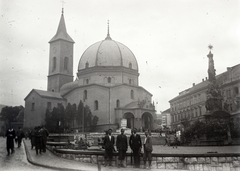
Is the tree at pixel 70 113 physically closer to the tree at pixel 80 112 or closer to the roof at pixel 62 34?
the tree at pixel 80 112

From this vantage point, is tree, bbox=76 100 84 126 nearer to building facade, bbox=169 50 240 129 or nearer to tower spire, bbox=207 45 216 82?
building facade, bbox=169 50 240 129

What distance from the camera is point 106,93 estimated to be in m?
57.2

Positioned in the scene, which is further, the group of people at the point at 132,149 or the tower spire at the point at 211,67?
the tower spire at the point at 211,67

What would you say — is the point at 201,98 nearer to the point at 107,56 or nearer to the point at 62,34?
the point at 107,56

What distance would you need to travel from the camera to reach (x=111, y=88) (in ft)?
189

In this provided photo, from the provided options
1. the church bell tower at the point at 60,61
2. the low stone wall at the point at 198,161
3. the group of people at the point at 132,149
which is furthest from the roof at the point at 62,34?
the low stone wall at the point at 198,161

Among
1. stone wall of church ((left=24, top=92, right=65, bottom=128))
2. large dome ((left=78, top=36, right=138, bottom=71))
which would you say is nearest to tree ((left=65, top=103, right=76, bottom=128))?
stone wall of church ((left=24, top=92, right=65, bottom=128))

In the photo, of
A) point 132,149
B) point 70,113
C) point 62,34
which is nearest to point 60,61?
point 62,34

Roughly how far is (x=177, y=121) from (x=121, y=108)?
2198cm

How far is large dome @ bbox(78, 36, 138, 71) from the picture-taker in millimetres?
60312

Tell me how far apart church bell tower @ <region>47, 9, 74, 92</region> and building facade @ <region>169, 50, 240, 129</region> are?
28.3 meters

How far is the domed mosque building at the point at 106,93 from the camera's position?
5606 cm

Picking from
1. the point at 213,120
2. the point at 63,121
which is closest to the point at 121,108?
the point at 63,121

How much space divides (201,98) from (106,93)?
2008 cm
